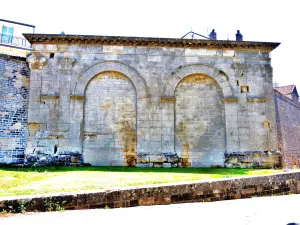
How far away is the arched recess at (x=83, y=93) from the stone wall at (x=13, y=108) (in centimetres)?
211

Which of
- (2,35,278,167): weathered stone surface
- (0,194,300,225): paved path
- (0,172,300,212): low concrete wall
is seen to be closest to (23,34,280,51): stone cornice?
(2,35,278,167): weathered stone surface

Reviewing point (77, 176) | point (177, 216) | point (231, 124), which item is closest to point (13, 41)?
point (77, 176)

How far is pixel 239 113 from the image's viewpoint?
1277cm

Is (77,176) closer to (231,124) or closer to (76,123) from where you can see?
(76,123)

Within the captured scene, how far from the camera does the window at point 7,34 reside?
73.6 ft

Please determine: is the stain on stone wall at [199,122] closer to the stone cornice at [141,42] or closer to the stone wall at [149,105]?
the stone wall at [149,105]

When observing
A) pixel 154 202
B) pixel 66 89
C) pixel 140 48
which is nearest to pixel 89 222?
pixel 154 202

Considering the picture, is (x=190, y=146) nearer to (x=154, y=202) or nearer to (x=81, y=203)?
(x=154, y=202)

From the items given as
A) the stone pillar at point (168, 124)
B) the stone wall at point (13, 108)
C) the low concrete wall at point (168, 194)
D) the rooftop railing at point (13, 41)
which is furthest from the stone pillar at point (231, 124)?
the rooftop railing at point (13, 41)

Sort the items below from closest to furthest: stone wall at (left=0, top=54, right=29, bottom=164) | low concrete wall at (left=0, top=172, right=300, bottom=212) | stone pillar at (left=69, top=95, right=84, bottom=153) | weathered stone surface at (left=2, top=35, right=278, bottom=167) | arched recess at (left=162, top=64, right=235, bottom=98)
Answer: low concrete wall at (left=0, top=172, right=300, bottom=212), stone wall at (left=0, top=54, right=29, bottom=164), stone pillar at (left=69, top=95, right=84, bottom=153), weathered stone surface at (left=2, top=35, right=278, bottom=167), arched recess at (left=162, top=64, right=235, bottom=98)

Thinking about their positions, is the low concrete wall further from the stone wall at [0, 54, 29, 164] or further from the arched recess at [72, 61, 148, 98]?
the stone wall at [0, 54, 29, 164]

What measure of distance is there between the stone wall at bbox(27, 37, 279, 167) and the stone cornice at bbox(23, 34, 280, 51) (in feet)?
0.54

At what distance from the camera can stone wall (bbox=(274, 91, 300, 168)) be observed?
50.8 feet

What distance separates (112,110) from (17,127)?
4.04 metres
